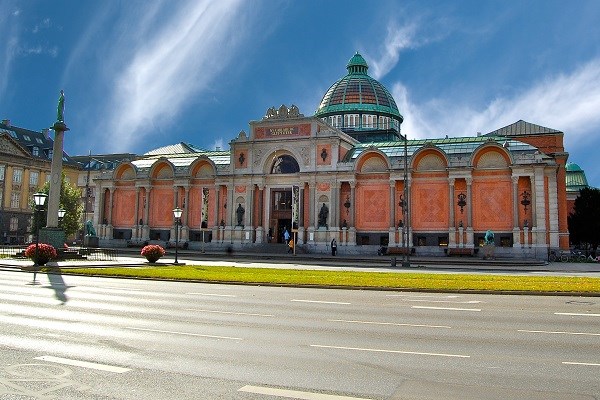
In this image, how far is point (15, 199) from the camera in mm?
84188

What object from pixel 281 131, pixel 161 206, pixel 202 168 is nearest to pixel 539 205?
pixel 281 131

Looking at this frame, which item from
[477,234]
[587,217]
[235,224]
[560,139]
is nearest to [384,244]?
[477,234]

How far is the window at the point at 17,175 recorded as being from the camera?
84.2 meters

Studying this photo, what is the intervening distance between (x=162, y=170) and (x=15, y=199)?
30.4 meters

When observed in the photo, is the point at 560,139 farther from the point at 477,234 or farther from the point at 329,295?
the point at 329,295

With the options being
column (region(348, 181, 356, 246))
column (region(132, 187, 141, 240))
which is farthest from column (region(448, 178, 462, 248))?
column (region(132, 187, 141, 240))

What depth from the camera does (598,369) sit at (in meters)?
8.94

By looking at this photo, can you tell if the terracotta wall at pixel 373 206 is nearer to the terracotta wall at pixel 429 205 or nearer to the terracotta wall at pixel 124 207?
the terracotta wall at pixel 429 205

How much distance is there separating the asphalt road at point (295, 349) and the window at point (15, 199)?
244ft

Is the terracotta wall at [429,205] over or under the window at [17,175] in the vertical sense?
under

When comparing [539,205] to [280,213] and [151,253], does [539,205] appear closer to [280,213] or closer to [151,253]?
[280,213]

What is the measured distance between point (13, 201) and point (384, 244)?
61.6 meters

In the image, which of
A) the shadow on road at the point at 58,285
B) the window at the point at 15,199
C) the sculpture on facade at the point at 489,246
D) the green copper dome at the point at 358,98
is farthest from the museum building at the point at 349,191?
the shadow on road at the point at 58,285

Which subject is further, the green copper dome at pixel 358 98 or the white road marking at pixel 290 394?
the green copper dome at pixel 358 98
